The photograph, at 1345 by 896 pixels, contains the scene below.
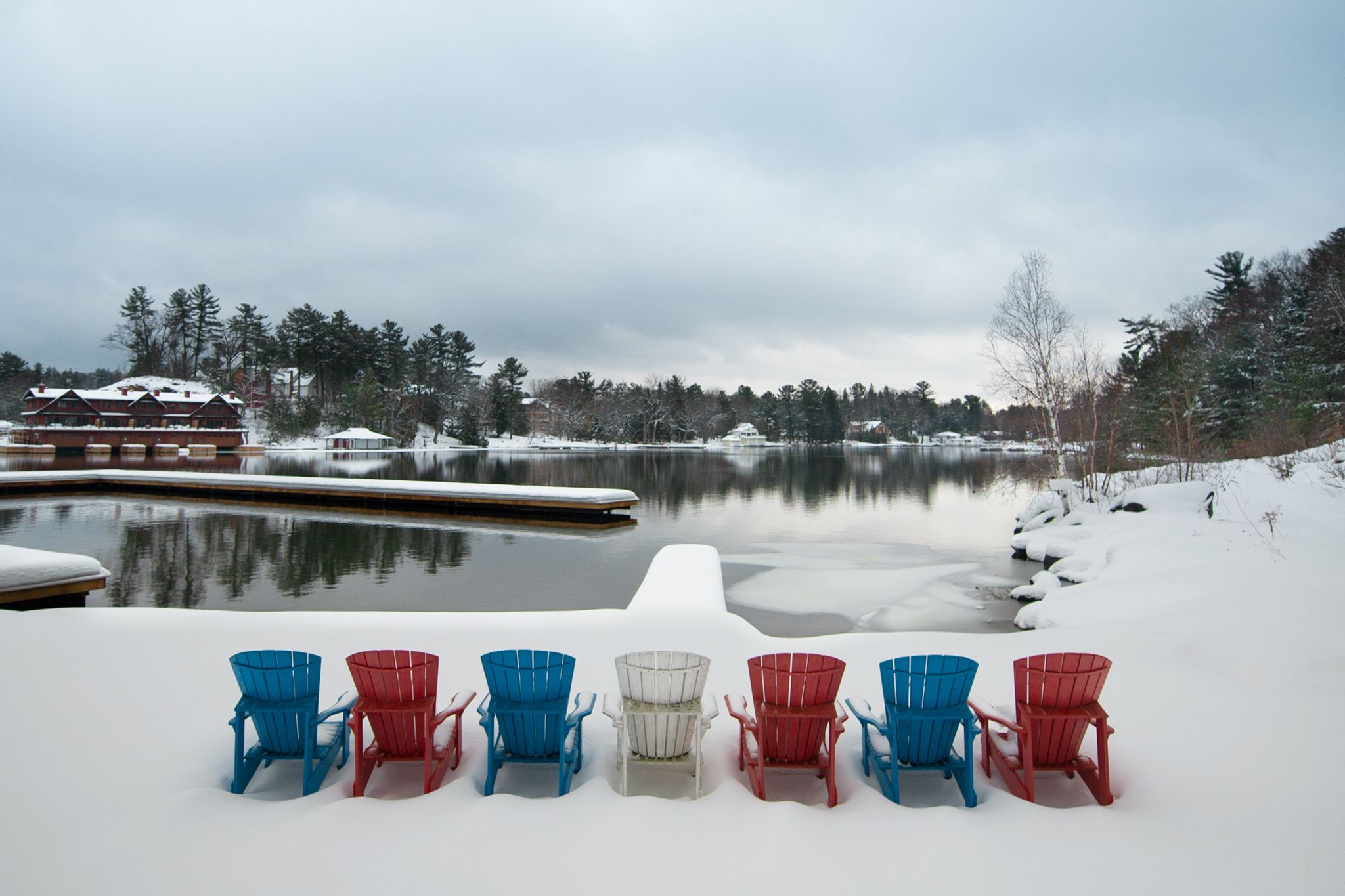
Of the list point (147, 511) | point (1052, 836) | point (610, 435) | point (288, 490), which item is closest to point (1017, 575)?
point (1052, 836)

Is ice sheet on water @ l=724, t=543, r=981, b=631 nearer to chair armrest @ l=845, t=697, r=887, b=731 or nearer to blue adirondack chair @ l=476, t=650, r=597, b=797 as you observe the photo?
chair armrest @ l=845, t=697, r=887, b=731

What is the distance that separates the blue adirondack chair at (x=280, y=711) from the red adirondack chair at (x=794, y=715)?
228 centimetres

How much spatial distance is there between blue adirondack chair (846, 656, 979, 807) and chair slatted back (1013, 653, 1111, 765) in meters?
0.32

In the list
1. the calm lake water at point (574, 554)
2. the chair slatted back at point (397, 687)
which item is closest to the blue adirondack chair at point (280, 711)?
the chair slatted back at point (397, 687)

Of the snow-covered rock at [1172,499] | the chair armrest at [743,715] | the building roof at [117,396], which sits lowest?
the chair armrest at [743,715]

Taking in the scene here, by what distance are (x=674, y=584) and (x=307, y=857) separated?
6.46 meters

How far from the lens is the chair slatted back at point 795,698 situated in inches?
149

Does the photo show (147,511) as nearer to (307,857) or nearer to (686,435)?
(307,857)

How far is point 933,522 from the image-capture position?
20.6m

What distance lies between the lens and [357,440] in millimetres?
67500

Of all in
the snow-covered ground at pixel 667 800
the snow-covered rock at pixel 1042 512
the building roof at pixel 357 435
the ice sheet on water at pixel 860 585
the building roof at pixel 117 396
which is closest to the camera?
the snow-covered ground at pixel 667 800

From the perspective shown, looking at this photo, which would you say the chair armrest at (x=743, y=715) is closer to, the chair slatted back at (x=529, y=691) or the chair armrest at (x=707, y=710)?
the chair armrest at (x=707, y=710)

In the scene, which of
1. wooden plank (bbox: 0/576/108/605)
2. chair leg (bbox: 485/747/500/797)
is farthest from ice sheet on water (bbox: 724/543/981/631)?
wooden plank (bbox: 0/576/108/605)

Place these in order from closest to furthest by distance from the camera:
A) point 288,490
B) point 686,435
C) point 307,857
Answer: point 307,857
point 288,490
point 686,435
